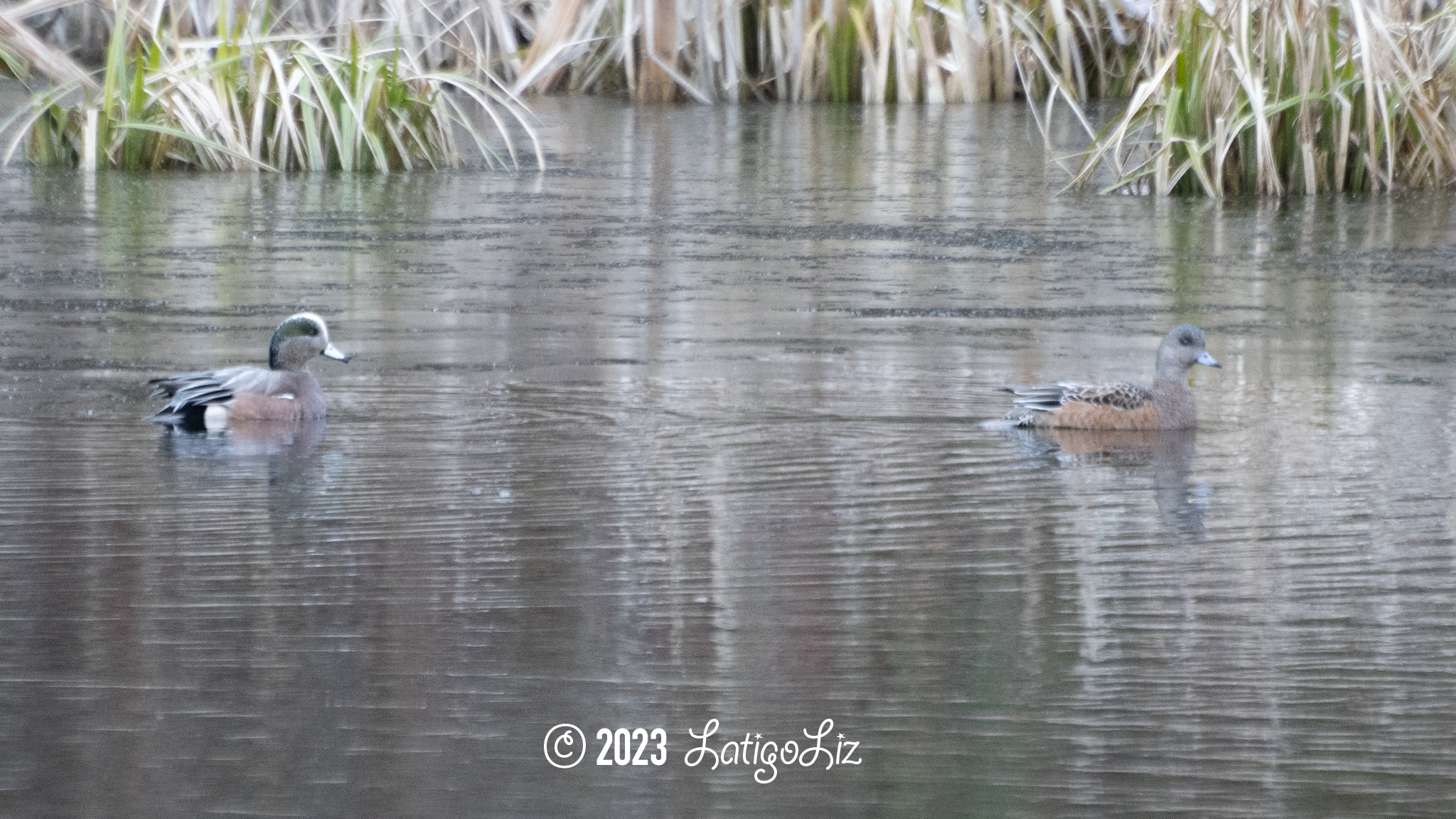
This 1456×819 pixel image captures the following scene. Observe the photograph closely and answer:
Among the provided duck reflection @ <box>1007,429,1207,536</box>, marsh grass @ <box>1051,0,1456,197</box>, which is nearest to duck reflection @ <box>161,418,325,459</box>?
duck reflection @ <box>1007,429,1207,536</box>

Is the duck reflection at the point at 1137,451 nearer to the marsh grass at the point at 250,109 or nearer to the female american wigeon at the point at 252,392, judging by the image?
the female american wigeon at the point at 252,392

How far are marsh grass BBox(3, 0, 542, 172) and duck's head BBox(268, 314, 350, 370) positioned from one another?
603cm

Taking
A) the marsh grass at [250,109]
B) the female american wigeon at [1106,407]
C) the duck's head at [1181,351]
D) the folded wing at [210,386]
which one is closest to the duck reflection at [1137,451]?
the female american wigeon at [1106,407]

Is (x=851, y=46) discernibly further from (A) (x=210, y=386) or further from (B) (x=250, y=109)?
(A) (x=210, y=386)

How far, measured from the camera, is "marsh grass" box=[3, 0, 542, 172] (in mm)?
12648

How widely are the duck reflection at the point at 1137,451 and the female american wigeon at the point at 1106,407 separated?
0.08ft

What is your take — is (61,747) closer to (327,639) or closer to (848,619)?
(327,639)

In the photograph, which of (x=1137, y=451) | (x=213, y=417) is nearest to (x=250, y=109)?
(x=213, y=417)

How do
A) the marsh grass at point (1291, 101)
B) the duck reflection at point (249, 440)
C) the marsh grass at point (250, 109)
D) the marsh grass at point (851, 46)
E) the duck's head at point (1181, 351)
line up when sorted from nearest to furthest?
1. the duck reflection at point (249, 440)
2. the duck's head at point (1181, 351)
3. the marsh grass at point (1291, 101)
4. the marsh grass at point (250, 109)
5. the marsh grass at point (851, 46)

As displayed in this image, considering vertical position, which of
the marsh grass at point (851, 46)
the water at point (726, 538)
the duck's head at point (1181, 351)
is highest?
the marsh grass at point (851, 46)

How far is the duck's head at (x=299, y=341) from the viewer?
21.4ft

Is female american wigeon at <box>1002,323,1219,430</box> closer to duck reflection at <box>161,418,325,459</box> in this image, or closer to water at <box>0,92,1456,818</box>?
water at <box>0,92,1456,818</box>

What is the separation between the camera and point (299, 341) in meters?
6.55

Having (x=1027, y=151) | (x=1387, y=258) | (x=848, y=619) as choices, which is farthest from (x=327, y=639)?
(x=1027, y=151)
